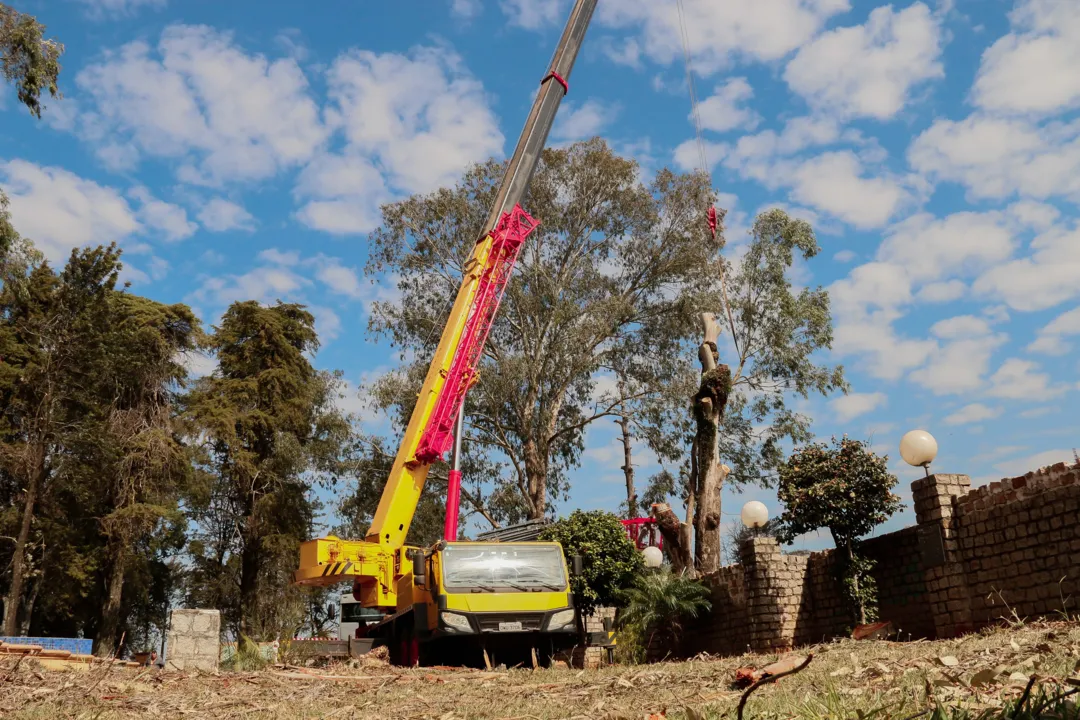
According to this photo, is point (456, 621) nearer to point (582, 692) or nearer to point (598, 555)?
point (598, 555)

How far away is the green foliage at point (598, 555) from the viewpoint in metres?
18.5

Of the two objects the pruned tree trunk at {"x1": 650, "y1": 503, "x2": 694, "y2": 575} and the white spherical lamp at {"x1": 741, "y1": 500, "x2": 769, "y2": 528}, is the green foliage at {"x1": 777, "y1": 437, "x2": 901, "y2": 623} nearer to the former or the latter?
the white spherical lamp at {"x1": 741, "y1": 500, "x2": 769, "y2": 528}

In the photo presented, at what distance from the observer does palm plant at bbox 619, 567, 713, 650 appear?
15.6 m

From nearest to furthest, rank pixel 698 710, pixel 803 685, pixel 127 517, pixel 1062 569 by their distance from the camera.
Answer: pixel 698 710
pixel 803 685
pixel 1062 569
pixel 127 517

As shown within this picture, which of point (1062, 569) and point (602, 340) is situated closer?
point (1062, 569)

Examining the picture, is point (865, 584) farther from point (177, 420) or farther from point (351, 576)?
point (177, 420)

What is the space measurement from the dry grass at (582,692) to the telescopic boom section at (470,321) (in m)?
9.50

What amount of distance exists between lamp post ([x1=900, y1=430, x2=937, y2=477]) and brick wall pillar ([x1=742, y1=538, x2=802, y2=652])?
3.06 m

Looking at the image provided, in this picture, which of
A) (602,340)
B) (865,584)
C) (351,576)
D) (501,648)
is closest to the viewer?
(865,584)

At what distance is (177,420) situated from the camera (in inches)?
1180

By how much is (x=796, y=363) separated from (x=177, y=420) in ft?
67.4

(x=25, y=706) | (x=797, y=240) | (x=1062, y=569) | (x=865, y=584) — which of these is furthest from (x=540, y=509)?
(x=25, y=706)

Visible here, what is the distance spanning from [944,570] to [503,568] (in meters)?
6.22

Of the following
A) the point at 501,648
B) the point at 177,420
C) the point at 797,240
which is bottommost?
the point at 501,648
